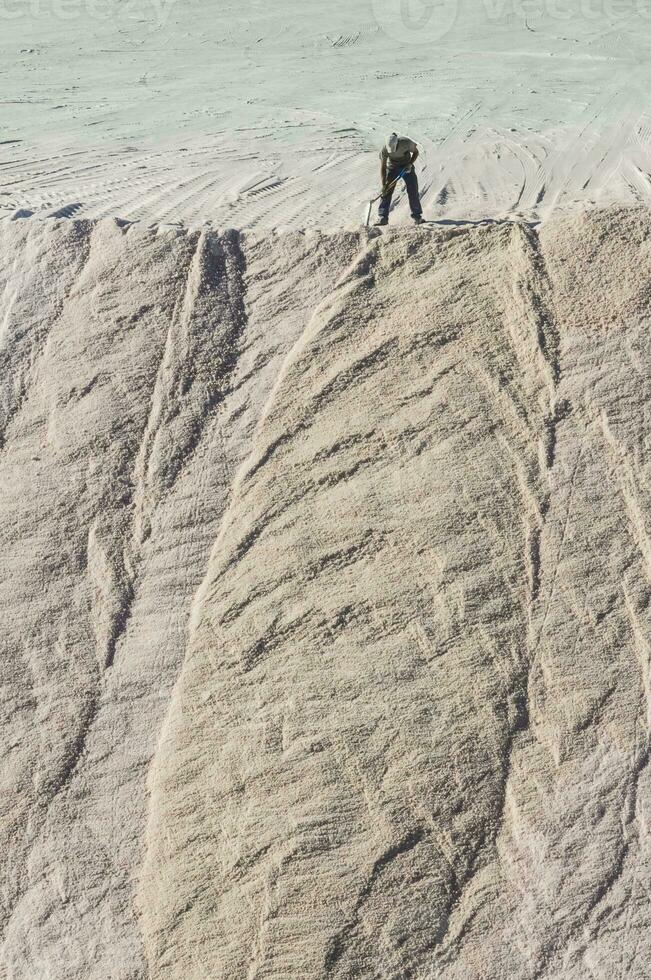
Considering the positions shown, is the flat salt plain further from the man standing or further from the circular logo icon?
the man standing

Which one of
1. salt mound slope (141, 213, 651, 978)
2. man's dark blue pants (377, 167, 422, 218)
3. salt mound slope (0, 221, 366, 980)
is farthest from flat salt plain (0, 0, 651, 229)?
salt mound slope (141, 213, 651, 978)

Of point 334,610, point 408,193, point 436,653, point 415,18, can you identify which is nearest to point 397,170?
point 408,193

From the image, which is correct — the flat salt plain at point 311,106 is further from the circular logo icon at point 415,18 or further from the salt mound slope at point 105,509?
the salt mound slope at point 105,509

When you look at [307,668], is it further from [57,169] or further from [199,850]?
[57,169]

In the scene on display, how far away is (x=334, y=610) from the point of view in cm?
675

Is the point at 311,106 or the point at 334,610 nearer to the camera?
the point at 334,610

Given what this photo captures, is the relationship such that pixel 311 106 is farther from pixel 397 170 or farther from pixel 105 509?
pixel 105 509

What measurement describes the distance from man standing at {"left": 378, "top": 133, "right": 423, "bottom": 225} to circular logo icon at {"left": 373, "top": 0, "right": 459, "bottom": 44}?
4.83 meters

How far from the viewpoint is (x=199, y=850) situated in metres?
6.71

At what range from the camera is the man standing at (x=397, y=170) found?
706 cm

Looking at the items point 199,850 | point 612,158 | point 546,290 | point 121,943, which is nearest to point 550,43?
point 612,158

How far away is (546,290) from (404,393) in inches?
53.4

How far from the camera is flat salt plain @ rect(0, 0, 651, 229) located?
25.8ft

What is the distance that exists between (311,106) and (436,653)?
635cm
